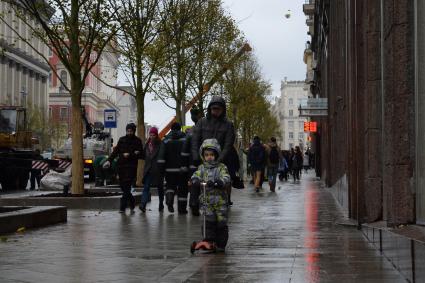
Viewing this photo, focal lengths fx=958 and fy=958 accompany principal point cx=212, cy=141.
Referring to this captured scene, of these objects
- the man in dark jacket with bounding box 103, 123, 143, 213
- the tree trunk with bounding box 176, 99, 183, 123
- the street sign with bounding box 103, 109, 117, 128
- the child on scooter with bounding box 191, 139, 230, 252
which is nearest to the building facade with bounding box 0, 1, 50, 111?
the tree trunk with bounding box 176, 99, 183, 123

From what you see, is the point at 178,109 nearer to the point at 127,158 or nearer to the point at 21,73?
the point at 127,158

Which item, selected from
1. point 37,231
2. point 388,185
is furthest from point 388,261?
point 37,231

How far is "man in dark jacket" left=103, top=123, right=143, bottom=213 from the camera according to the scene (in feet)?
59.2

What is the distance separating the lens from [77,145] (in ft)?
67.3

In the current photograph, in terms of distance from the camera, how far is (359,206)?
1325cm

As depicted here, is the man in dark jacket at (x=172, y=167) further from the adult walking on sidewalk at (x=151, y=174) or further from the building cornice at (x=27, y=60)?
the building cornice at (x=27, y=60)

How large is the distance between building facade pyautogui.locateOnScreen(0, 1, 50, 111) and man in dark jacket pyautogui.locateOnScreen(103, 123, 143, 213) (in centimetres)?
7944

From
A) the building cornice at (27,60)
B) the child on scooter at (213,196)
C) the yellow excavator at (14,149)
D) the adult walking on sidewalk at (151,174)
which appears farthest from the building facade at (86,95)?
the child on scooter at (213,196)

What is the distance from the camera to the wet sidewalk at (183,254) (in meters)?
8.16


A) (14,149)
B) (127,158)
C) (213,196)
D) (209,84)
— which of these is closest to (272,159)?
(14,149)

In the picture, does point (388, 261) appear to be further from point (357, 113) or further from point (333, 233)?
point (357, 113)

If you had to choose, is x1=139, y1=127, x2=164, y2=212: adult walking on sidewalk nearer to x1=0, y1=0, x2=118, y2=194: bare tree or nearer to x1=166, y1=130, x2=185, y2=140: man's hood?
x1=166, y1=130, x2=185, y2=140: man's hood

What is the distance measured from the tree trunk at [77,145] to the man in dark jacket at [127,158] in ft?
8.03

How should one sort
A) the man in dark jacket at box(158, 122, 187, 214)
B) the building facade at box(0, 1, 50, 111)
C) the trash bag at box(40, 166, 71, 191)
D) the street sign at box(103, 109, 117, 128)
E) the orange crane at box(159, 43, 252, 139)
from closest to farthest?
the man in dark jacket at box(158, 122, 187, 214), the trash bag at box(40, 166, 71, 191), the street sign at box(103, 109, 117, 128), the orange crane at box(159, 43, 252, 139), the building facade at box(0, 1, 50, 111)
